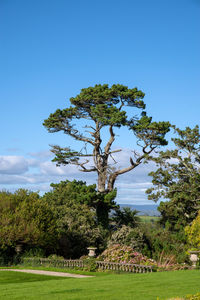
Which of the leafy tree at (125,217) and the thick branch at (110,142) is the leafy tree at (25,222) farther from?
the thick branch at (110,142)

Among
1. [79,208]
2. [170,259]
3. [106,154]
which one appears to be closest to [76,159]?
[106,154]

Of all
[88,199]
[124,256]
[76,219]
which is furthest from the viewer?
[88,199]

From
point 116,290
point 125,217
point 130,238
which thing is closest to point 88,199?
point 125,217

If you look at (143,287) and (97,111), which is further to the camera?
(97,111)

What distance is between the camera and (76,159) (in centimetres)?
3650

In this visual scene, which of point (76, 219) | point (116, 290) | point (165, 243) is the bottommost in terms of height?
point (116, 290)

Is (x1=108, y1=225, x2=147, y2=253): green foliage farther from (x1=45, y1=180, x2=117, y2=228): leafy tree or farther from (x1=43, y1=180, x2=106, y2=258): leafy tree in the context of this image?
(x1=45, y1=180, x2=117, y2=228): leafy tree

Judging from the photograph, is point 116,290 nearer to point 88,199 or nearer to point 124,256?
point 124,256

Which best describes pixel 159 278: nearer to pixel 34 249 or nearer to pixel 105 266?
pixel 105 266

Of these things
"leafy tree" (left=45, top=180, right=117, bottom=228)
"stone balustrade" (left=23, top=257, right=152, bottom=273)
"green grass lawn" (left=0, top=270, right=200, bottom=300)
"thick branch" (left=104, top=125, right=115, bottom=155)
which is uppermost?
"thick branch" (left=104, top=125, right=115, bottom=155)

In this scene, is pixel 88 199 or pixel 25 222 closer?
pixel 25 222

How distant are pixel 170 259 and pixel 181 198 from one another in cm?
1114

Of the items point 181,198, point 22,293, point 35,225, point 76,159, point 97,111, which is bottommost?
point 22,293

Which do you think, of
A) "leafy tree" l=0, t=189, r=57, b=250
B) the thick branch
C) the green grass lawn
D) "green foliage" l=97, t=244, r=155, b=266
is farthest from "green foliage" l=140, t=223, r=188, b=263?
the green grass lawn
